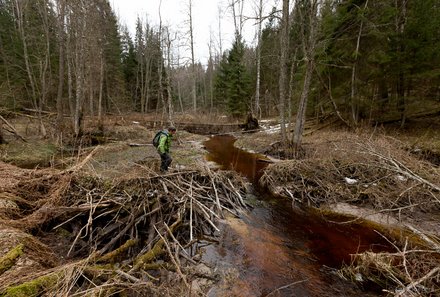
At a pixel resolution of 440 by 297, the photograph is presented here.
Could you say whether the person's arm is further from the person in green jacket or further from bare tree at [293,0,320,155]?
bare tree at [293,0,320,155]

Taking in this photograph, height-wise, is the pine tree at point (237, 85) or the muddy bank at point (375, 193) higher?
the pine tree at point (237, 85)

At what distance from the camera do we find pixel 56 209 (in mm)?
5043

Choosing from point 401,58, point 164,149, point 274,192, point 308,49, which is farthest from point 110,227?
point 401,58

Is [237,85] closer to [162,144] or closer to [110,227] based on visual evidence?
[162,144]

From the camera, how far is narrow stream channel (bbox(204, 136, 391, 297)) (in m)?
4.17

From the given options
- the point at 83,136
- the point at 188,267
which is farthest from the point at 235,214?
the point at 83,136

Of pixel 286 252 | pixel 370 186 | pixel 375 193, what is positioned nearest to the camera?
pixel 286 252

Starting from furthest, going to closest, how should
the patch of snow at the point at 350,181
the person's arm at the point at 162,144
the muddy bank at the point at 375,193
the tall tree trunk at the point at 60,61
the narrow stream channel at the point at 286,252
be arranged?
the tall tree trunk at the point at 60,61, the patch of snow at the point at 350,181, the person's arm at the point at 162,144, the muddy bank at the point at 375,193, the narrow stream channel at the point at 286,252

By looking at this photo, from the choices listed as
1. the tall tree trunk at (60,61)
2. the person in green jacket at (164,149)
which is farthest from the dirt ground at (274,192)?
the tall tree trunk at (60,61)

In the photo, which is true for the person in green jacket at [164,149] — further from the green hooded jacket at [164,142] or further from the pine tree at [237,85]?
the pine tree at [237,85]

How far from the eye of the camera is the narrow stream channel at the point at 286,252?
417cm

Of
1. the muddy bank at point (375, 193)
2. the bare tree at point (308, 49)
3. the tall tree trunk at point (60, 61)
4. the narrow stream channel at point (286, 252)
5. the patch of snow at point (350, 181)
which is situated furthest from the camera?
the tall tree trunk at point (60, 61)

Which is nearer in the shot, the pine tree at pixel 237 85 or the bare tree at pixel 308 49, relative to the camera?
the bare tree at pixel 308 49

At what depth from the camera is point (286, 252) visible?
527cm
